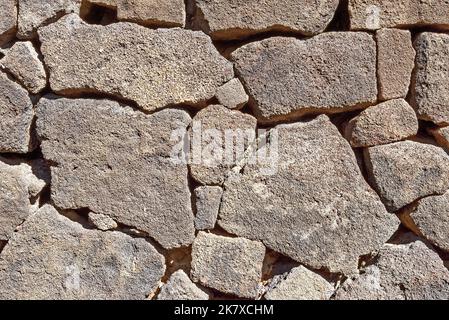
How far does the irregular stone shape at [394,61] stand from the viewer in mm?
1766

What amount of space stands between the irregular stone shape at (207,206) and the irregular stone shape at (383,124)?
0.52 meters

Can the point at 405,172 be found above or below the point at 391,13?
below

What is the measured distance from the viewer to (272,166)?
1781mm

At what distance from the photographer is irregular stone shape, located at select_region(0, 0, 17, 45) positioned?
172 centimetres

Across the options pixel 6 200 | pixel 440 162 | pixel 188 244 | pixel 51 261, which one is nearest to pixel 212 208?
pixel 188 244

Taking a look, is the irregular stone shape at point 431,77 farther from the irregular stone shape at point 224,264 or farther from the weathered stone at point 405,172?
the irregular stone shape at point 224,264

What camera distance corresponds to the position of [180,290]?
70.2 inches

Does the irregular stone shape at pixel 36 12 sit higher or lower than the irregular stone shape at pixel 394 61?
higher

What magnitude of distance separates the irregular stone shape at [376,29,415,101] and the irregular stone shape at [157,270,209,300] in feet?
3.08

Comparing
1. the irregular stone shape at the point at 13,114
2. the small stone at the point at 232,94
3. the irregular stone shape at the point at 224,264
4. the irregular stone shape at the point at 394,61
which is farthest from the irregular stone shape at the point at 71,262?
the irregular stone shape at the point at 394,61

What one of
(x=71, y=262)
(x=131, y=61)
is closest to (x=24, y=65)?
(x=131, y=61)

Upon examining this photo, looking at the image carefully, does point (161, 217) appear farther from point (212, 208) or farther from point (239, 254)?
point (239, 254)

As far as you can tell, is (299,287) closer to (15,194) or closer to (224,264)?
(224,264)

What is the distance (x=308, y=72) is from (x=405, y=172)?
0.50 metres
